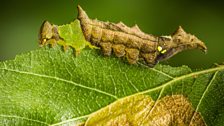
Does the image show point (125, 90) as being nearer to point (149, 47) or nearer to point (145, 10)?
point (149, 47)

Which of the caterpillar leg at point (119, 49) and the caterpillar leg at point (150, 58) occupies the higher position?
the caterpillar leg at point (119, 49)

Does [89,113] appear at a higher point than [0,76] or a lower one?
lower

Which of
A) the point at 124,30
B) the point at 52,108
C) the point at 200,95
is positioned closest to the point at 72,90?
the point at 52,108

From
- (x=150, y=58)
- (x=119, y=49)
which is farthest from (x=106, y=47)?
(x=150, y=58)

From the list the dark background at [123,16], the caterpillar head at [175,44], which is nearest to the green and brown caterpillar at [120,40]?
the caterpillar head at [175,44]

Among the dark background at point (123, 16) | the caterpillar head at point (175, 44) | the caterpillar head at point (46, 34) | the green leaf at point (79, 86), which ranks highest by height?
the dark background at point (123, 16)

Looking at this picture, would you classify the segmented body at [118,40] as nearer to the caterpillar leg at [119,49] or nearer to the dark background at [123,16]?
the caterpillar leg at [119,49]

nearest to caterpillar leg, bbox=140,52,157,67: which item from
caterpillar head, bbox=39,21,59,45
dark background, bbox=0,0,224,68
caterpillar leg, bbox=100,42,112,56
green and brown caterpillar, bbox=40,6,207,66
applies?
green and brown caterpillar, bbox=40,6,207,66

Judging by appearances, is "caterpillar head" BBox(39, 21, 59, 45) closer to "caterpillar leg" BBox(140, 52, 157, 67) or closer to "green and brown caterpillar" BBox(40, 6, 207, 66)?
"green and brown caterpillar" BBox(40, 6, 207, 66)
